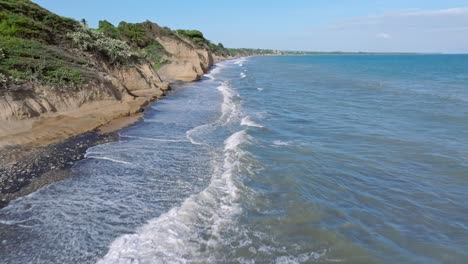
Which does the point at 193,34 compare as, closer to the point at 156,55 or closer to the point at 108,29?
the point at 156,55

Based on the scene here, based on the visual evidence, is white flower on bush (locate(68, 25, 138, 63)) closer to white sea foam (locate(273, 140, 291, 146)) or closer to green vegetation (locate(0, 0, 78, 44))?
green vegetation (locate(0, 0, 78, 44))

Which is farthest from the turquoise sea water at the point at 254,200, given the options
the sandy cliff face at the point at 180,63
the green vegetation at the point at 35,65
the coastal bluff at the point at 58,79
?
the sandy cliff face at the point at 180,63

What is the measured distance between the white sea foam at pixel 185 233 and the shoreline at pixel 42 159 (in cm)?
370

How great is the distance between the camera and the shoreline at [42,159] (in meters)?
10.7

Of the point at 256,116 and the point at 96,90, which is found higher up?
the point at 96,90

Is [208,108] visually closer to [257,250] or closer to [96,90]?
[96,90]

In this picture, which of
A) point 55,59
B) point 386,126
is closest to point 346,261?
point 386,126

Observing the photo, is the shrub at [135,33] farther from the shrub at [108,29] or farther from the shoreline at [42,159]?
the shoreline at [42,159]

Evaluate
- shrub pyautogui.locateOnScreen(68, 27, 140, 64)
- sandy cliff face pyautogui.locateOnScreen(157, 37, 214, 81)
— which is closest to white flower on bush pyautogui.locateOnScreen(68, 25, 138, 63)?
shrub pyautogui.locateOnScreen(68, 27, 140, 64)

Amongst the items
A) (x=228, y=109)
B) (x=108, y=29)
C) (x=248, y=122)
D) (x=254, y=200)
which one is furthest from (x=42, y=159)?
(x=108, y=29)

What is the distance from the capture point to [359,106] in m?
28.4

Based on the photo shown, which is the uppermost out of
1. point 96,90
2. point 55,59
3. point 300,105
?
point 55,59

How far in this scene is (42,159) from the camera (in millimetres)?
12945

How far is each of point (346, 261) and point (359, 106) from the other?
2214cm
